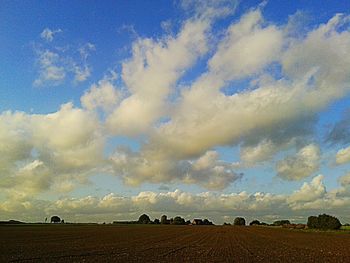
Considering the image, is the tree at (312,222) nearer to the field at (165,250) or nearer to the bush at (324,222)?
the bush at (324,222)

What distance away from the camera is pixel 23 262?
94.3 ft

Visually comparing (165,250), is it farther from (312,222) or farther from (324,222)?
(312,222)

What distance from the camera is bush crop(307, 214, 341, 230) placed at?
156 metres

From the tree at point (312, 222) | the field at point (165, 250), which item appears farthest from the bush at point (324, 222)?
the field at point (165, 250)

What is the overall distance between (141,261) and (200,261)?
411 cm

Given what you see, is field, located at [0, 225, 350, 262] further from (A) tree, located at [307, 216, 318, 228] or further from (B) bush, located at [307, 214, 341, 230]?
(A) tree, located at [307, 216, 318, 228]

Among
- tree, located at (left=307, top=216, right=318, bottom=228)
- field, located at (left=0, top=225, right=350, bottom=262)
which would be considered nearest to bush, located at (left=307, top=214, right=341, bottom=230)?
tree, located at (left=307, top=216, right=318, bottom=228)

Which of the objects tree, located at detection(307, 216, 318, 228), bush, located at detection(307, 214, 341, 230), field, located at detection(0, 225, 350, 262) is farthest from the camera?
tree, located at detection(307, 216, 318, 228)

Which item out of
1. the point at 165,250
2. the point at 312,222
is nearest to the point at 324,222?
the point at 312,222

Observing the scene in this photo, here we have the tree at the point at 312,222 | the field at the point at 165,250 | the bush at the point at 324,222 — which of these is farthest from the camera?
the tree at the point at 312,222

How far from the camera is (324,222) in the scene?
528 feet

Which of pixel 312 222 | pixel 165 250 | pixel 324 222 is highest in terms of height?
pixel 312 222

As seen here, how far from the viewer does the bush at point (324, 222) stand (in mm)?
156375

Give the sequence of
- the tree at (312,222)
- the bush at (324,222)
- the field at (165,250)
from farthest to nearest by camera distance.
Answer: the tree at (312,222) → the bush at (324,222) → the field at (165,250)
